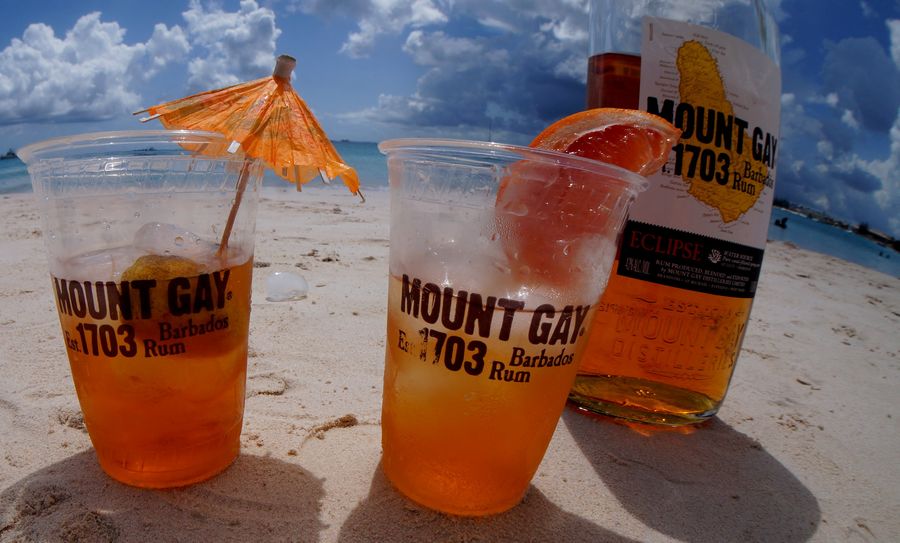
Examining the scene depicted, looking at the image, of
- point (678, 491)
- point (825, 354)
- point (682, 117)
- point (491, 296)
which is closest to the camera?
point (491, 296)

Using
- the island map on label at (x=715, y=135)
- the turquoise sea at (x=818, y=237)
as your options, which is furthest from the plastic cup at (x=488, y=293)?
the turquoise sea at (x=818, y=237)

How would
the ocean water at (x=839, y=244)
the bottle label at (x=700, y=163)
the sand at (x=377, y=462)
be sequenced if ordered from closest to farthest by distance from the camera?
1. the sand at (x=377, y=462)
2. the bottle label at (x=700, y=163)
3. the ocean water at (x=839, y=244)

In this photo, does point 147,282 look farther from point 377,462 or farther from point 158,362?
point 377,462

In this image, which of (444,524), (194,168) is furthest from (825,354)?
(194,168)

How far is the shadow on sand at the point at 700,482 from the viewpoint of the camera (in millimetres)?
1073

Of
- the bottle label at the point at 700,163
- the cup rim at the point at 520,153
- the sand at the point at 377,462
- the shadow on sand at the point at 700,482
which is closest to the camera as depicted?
the cup rim at the point at 520,153

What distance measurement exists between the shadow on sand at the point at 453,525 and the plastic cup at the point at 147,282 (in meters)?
0.33

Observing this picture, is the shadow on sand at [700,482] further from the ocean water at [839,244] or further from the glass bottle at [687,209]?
the ocean water at [839,244]

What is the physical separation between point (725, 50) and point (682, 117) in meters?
0.20

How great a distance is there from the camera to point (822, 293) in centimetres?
338

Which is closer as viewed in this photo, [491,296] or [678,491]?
[491,296]

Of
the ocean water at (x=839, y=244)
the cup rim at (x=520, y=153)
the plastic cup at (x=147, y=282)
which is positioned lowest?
the ocean water at (x=839, y=244)

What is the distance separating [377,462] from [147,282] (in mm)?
570

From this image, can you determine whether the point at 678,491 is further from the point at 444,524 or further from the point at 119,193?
the point at 119,193
